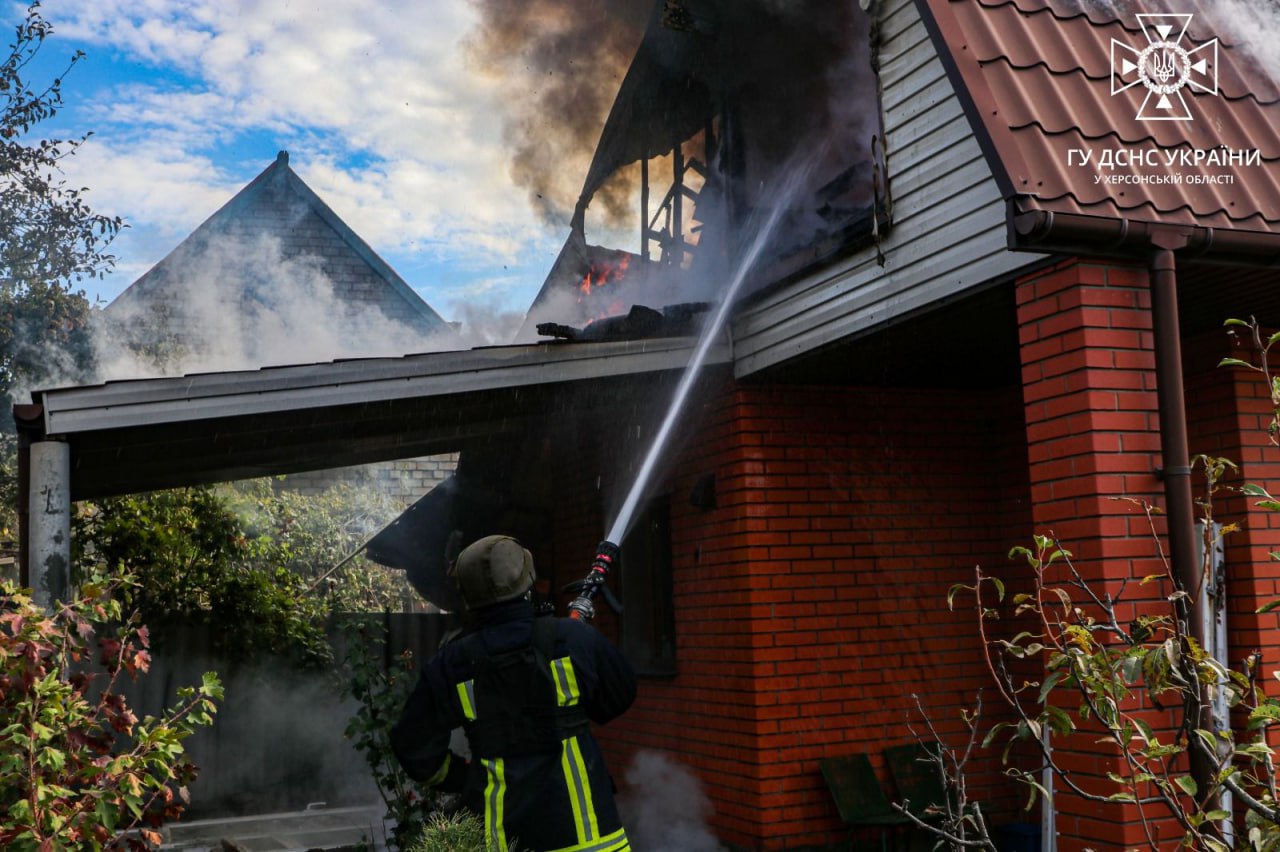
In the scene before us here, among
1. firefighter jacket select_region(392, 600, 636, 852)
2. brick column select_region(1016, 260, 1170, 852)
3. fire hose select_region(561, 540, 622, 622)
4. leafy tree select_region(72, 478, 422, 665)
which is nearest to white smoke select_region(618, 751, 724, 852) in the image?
fire hose select_region(561, 540, 622, 622)

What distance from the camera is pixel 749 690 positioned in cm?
641

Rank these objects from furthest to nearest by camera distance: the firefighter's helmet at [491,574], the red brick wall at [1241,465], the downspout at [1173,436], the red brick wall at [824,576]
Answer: the red brick wall at [824,576] < the red brick wall at [1241,465] < the firefighter's helmet at [491,574] < the downspout at [1173,436]

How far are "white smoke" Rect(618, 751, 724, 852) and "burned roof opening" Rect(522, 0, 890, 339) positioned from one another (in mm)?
3151

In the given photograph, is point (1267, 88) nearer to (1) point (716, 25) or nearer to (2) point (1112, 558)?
(2) point (1112, 558)

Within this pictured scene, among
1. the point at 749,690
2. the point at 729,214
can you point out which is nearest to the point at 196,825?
the point at 749,690

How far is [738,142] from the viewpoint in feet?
25.0

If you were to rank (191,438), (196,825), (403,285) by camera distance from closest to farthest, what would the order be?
(191,438)
(196,825)
(403,285)

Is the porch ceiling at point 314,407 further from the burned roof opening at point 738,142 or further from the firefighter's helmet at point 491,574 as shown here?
the firefighter's helmet at point 491,574

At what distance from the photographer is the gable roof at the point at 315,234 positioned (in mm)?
21016

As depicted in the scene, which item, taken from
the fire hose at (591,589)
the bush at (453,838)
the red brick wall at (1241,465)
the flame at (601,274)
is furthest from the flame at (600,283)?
the bush at (453,838)

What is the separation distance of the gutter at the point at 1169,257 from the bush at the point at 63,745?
3.48 meters

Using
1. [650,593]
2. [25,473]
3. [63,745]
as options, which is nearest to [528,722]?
[63,745]

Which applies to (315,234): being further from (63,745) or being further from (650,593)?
(63,745)

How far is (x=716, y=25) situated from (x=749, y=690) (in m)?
4.58
